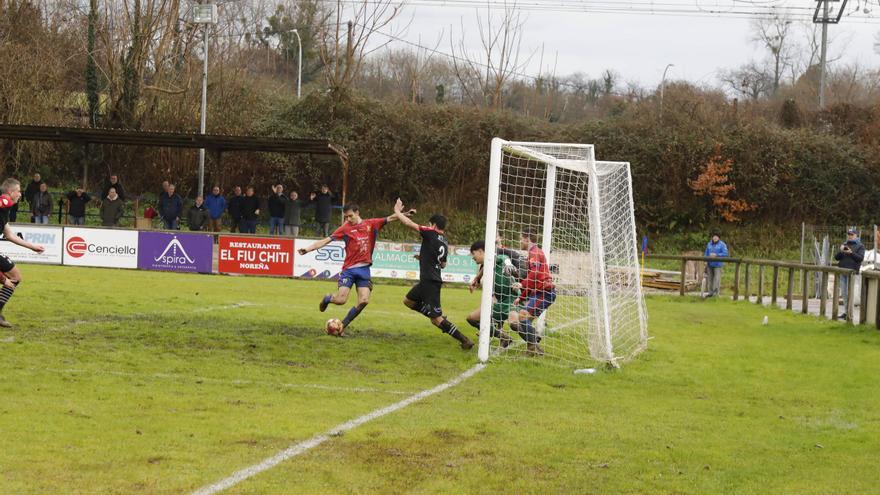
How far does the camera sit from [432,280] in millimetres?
13133

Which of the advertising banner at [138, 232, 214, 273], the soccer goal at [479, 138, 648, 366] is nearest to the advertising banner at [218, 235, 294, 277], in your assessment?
the advertising banner at [138, 232, 214, 273]

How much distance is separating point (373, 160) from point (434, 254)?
28269 mm

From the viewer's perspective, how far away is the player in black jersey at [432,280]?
1303 centimetres

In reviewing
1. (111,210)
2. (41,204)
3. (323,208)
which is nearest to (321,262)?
(323,208)

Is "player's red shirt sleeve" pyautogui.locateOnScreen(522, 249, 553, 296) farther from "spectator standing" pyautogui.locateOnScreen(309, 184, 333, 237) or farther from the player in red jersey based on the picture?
"spectator standing" pyautogui.locateOnScreen(309, 184, 333, 237)

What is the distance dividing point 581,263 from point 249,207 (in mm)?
18941

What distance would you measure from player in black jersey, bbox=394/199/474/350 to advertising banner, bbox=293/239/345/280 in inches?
489

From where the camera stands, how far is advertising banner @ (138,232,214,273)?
26047 mm

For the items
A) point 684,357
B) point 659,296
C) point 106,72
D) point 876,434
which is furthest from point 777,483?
point 106,72

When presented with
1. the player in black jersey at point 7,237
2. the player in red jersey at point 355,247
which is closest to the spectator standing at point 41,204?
the player in black jersey at point 7,237

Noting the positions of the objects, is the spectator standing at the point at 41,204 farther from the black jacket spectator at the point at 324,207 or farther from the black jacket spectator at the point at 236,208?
the black jacket spectator at the point at 324,207

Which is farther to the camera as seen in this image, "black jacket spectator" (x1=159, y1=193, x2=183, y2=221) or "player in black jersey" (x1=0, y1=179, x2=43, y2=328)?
"black jacket spectator" (x1=159, y1=193, x2=183, y2=221)

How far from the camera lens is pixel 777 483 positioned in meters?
6.72

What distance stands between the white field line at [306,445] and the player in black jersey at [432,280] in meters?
2.50
